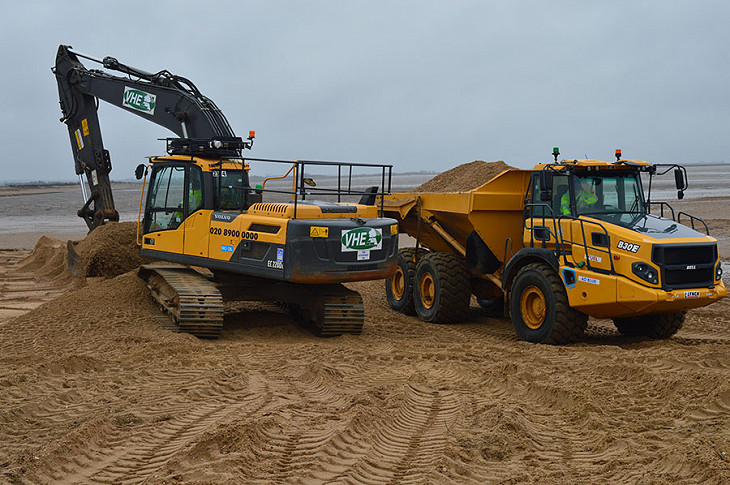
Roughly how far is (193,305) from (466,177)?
5.51 metres

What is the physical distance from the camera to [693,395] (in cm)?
650

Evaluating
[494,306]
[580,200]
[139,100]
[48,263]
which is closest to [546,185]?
[580,200]

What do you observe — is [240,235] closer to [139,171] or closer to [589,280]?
[139,171]

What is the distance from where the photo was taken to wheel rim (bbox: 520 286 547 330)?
958 cm

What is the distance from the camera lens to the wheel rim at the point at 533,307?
377 inches

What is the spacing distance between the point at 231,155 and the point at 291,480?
6.67m

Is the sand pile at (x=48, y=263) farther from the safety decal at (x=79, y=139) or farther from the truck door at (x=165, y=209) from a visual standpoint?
the truck door at (x=165, y=209)

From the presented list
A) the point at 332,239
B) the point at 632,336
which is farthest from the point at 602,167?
the point at 332,239

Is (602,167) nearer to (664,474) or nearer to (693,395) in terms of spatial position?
(693,395)

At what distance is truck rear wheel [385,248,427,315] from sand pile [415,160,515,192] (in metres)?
1.24

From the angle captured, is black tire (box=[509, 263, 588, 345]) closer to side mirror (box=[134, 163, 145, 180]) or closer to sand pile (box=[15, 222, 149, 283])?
side mirror (box=[134, 163, 145, 180])

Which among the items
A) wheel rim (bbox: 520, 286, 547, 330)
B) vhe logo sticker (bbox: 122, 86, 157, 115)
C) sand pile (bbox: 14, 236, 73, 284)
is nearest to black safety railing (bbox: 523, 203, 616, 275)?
wheel rim (bbox: 520, 286, 547, 330)

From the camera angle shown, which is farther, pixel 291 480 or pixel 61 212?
pixel 61 212

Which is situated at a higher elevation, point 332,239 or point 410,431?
point 332,239
